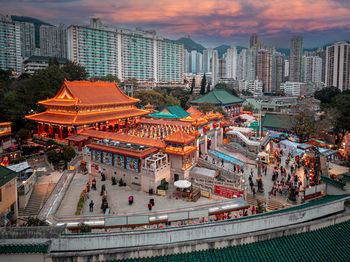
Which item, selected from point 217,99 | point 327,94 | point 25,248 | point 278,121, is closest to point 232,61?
point 327,94

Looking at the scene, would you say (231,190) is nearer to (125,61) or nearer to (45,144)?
(45,144)

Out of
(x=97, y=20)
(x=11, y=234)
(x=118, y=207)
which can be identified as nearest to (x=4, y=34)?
(x=97, y=20)

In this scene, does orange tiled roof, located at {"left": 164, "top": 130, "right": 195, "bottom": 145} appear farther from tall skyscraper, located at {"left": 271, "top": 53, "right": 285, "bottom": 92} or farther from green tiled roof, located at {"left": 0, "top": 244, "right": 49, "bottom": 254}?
tall skyscraper, located at {"left": 271, "top": 53, "right": 285, "bottom": 92}

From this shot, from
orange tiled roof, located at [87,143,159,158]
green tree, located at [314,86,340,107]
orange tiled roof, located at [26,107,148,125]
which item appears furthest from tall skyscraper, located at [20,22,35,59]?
green tree, located at [314,86,340,107]

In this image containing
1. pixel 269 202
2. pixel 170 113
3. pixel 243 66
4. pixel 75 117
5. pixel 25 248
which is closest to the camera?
pixel 25 248

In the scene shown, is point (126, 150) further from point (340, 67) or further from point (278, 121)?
point (340, 67)
